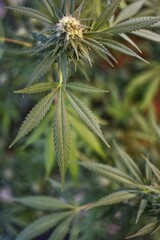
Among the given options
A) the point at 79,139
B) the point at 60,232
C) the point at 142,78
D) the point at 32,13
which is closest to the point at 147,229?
the point at 60,232

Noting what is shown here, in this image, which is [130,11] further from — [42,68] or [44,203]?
[44,203]

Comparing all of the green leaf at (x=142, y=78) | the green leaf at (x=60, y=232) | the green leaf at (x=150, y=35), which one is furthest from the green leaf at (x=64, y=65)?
the green leaf at (x=142, y=78)

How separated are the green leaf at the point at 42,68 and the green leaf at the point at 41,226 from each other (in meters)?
0.40

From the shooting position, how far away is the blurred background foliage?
1207 mm

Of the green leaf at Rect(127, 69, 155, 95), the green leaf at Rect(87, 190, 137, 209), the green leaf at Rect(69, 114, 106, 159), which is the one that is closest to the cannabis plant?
the green leaf at Rect(87, 190, 137, 209)

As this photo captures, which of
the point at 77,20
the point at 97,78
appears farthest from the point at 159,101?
the point at 77,20

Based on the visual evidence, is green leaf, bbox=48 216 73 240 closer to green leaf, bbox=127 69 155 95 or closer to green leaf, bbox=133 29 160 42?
green leaf, bbox=133 29 160 42

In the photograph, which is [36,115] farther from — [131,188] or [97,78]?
[97,78]

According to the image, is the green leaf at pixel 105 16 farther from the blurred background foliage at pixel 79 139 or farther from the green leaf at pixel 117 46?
the blurred background foliage at pixel 79 139

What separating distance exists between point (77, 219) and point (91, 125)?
37 cm

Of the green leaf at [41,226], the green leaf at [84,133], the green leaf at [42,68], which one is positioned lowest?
the green leaf at [41,226]

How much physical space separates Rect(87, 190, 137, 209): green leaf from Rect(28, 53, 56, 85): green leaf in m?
0.29

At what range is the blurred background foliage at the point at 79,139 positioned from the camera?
1207mm

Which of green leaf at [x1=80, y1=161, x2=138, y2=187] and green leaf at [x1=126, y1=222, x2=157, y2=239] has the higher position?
green leaf at [x1=80, y1=161, x2=138, y2=187]
